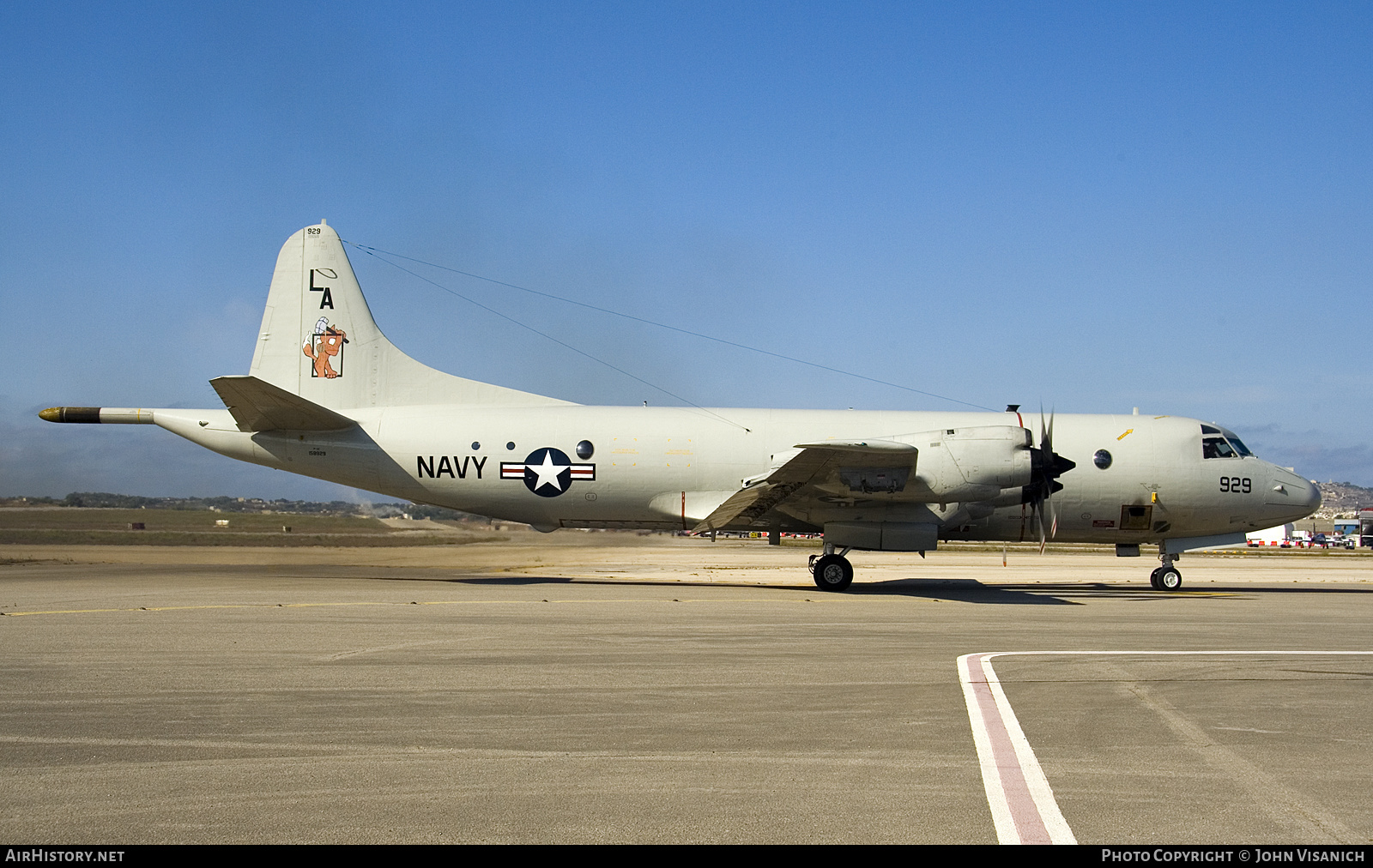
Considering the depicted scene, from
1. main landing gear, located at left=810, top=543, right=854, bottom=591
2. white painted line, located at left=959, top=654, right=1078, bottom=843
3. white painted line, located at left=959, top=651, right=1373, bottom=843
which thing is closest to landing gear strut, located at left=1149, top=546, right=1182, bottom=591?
main landing gear, located at left=810, top=543, right=854, bottom=591

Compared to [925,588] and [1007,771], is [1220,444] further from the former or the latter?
[1007,771]

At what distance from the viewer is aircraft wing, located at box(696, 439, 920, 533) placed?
18.5 m

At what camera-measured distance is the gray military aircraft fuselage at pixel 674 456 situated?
20562 mm

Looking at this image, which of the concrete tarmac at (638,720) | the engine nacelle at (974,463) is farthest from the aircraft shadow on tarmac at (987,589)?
the concrete tarmac at (638,720)

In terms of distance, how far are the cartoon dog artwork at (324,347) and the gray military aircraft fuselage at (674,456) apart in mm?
29

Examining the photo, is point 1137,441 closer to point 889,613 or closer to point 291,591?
point 889,613

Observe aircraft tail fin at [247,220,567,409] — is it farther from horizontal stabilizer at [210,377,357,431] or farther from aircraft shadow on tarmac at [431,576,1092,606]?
aircraft shadow on tarmac at [431,576,1092,606]

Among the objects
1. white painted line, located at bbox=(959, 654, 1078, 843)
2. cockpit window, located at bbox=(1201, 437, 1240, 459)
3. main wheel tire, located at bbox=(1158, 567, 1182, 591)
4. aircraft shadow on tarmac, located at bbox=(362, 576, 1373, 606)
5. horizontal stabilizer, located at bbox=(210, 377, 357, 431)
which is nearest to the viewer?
white painted line, located at bbox=(959, 654, 1078, 843)

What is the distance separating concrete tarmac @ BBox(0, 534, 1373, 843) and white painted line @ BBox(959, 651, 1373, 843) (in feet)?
0.36

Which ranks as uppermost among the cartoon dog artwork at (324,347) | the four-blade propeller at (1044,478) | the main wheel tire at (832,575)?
the cartoon dog artwork at (324,347)

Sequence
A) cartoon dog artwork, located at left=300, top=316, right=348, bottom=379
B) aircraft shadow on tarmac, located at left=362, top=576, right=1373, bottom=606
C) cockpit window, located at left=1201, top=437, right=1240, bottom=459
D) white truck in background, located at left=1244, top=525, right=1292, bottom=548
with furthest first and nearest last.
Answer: white truck in background, located at left=1244, top=525, right=1292, bottom=548 < cartoon dog artwork, located at left=300, top=316, right=348, bottom=379 < cockpit window, located at left=1201, top=437, right=1240, bottom=459 < aircraft shadow on tarmac, located at left=362, top=576, right=1373, bottom=606

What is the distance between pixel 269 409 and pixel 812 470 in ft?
38.4

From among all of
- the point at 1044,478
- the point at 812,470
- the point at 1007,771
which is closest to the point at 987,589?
the point at 1044,478

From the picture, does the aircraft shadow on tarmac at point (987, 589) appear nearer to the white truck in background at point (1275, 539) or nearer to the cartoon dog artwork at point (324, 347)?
the cartoon dog artwork at point (324, 347)
